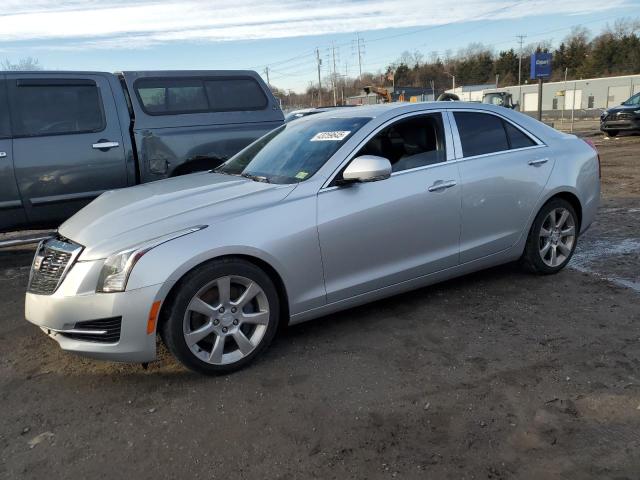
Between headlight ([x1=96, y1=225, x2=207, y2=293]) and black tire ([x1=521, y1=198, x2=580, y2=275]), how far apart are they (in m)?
3.23

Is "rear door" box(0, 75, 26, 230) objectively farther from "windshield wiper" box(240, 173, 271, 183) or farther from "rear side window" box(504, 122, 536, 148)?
"rear side window" box(504, 122, 536, 148)

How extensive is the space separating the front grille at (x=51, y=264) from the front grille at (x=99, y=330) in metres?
0.29

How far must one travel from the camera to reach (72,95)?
568 centimetres

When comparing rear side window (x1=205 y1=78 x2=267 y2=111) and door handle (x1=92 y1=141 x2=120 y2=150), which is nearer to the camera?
door handle (x1=92 y1=141 x2=120 y2=150)

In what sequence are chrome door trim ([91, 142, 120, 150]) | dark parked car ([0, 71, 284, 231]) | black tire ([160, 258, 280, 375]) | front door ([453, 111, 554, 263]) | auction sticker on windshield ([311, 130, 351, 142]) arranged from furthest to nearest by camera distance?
chrome door trim ([91, 142, 120, 150]) < dark parked car ([0, 71, 284, 231]) < front door ([453, 111, 554, 263]) < auction sticker on windshield ([311, 130, 351, 142]) < black tire ([160, 258, 280, 375])

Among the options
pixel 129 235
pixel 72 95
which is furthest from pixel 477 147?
pixel 72 95

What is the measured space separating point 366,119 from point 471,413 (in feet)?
7.36

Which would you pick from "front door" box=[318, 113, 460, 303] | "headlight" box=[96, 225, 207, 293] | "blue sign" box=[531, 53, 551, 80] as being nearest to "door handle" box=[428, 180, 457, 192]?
"front door" box=[318, 113, 460, 303]

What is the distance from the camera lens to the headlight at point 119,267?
3.03m

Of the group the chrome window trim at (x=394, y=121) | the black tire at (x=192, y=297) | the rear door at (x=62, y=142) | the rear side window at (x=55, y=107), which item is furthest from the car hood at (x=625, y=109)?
the black tire at (x=192, y=297)

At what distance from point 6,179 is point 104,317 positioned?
308cm

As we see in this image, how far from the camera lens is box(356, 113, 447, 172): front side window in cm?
401

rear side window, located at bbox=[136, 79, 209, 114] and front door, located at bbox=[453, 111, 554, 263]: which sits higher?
rear side window, located at bbox=[136, 79, 209, 114]

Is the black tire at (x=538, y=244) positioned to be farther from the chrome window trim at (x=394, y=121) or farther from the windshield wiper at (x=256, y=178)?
the windshield wiper at (x=256, y=178)
